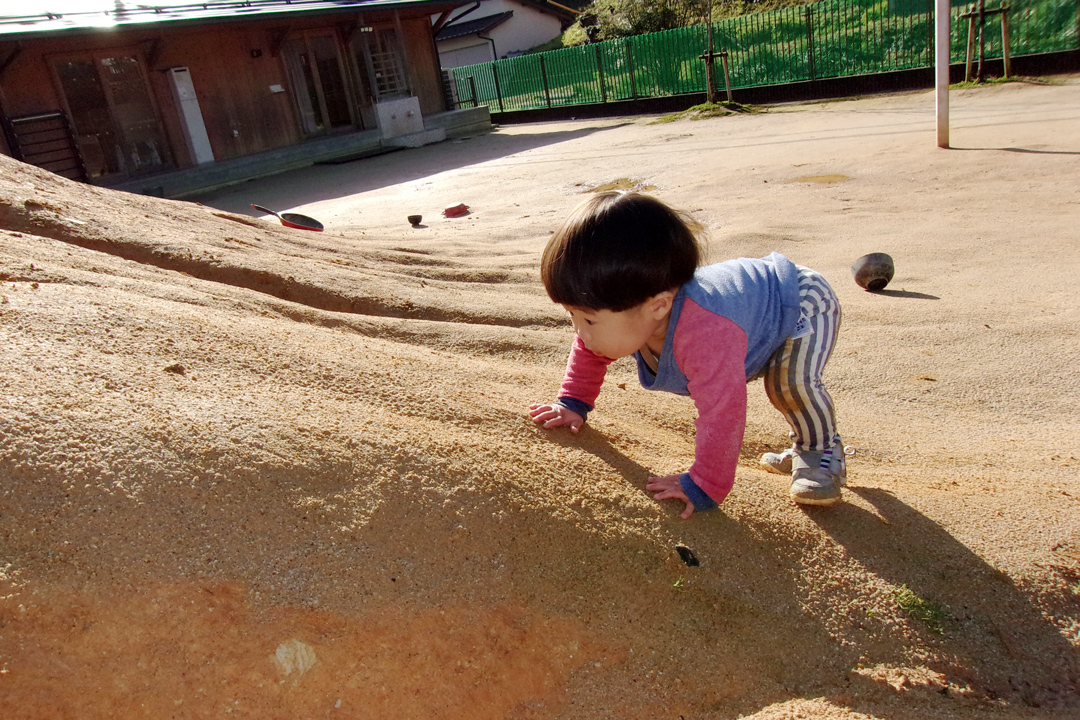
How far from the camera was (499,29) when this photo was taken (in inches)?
1400

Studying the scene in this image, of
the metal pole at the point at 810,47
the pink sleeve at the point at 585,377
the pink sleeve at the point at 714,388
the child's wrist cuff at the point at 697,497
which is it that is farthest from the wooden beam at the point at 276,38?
the child's wrist cuff at the point at 697,497

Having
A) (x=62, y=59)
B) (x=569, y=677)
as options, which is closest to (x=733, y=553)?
(x=569, y=677)

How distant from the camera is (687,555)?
5.53 feet

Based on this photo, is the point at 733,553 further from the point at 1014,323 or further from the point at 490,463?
the point at 1014,323

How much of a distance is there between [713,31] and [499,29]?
1881cm

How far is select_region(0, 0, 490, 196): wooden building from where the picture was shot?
13.4 m

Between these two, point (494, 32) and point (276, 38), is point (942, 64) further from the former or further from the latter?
point (494, 32)

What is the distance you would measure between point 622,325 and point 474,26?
36.5 metres

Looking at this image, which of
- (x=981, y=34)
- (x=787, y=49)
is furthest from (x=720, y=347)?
(x=787, y=49)

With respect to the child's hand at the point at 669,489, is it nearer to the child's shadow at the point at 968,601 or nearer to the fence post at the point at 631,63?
the child's shadow at the point at 968,601

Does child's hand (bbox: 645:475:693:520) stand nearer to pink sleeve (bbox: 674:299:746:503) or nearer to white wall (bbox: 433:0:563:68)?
pink sleeve (bbox: 674:299:746:503)

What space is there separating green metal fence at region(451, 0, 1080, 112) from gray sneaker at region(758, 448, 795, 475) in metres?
16.0

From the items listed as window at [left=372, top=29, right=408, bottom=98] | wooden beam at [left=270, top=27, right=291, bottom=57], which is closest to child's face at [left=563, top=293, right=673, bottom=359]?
wooden beam at [left=270, top=27, right=291, bottom=57]

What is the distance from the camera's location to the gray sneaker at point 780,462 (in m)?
2.24
